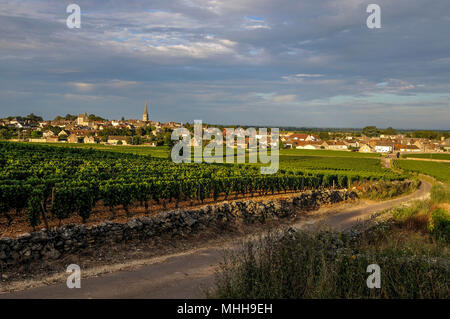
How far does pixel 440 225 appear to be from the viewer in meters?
15.2

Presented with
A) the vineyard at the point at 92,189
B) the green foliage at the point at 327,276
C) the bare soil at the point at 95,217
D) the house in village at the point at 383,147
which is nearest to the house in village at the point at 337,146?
the house in village at the point at 383,147

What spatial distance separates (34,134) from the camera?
126m

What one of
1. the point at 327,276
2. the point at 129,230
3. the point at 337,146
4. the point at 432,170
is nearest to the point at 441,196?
the point at 327,276

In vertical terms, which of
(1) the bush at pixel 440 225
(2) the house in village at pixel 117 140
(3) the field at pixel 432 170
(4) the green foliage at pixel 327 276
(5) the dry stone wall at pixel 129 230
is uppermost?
(2) the house in village at pixel 117 140

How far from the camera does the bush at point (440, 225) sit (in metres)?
14.6

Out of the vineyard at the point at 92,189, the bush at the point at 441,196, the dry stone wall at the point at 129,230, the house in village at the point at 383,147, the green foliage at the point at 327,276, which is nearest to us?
the green foliage at the point at 327,276

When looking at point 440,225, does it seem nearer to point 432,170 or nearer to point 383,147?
point 432,170

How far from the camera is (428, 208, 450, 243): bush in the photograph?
14.6 m

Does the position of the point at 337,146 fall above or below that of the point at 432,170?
above

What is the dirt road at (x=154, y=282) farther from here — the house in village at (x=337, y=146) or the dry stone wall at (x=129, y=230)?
the house in village at (x=337, y=146)

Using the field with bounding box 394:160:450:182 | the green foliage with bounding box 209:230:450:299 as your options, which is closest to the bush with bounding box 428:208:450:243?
the green foliage with bounding box 209:230:450:299

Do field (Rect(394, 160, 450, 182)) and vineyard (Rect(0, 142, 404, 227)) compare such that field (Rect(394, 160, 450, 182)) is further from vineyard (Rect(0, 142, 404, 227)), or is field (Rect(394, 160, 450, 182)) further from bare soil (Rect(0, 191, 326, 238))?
bare soil (Rect(0, 191, 326, 238))
